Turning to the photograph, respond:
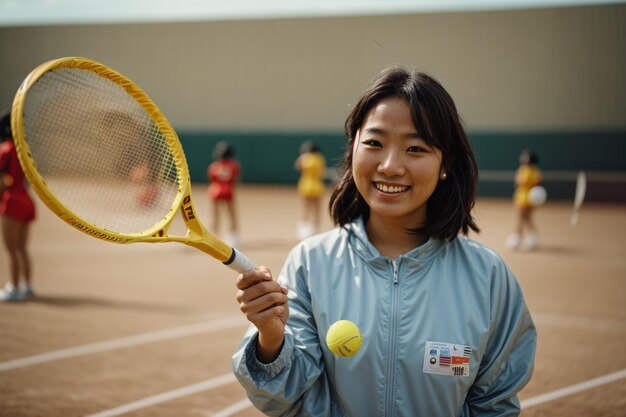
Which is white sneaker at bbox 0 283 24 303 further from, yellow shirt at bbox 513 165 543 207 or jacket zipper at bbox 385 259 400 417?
yellow shirt at bbox 513 165 543 207

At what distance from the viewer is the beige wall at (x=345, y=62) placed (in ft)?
76.4

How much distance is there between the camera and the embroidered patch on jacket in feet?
7.25

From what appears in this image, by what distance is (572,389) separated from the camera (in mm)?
5156

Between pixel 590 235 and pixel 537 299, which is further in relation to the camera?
pixel 590 235

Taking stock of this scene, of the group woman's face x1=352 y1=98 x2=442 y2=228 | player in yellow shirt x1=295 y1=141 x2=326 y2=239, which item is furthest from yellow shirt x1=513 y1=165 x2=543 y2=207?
woman's face x1=352 y1=98 x2=442 y2=228

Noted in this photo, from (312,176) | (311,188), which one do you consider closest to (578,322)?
(311,188)

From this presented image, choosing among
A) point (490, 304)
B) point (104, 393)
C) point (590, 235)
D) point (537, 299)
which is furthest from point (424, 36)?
point (490, 304)

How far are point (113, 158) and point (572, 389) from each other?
4.12 meters

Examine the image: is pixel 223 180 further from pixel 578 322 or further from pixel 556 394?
pixel 556 394

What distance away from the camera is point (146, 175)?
2.77m

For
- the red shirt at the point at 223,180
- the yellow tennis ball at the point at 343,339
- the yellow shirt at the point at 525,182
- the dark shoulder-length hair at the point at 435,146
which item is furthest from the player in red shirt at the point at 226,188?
the yellow tennis ball at the point at 343,339

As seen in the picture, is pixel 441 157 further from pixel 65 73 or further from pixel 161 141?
pixel 65 73

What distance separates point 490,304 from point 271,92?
1025 inches

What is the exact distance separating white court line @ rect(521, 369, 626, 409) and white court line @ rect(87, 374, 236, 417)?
230 cm
